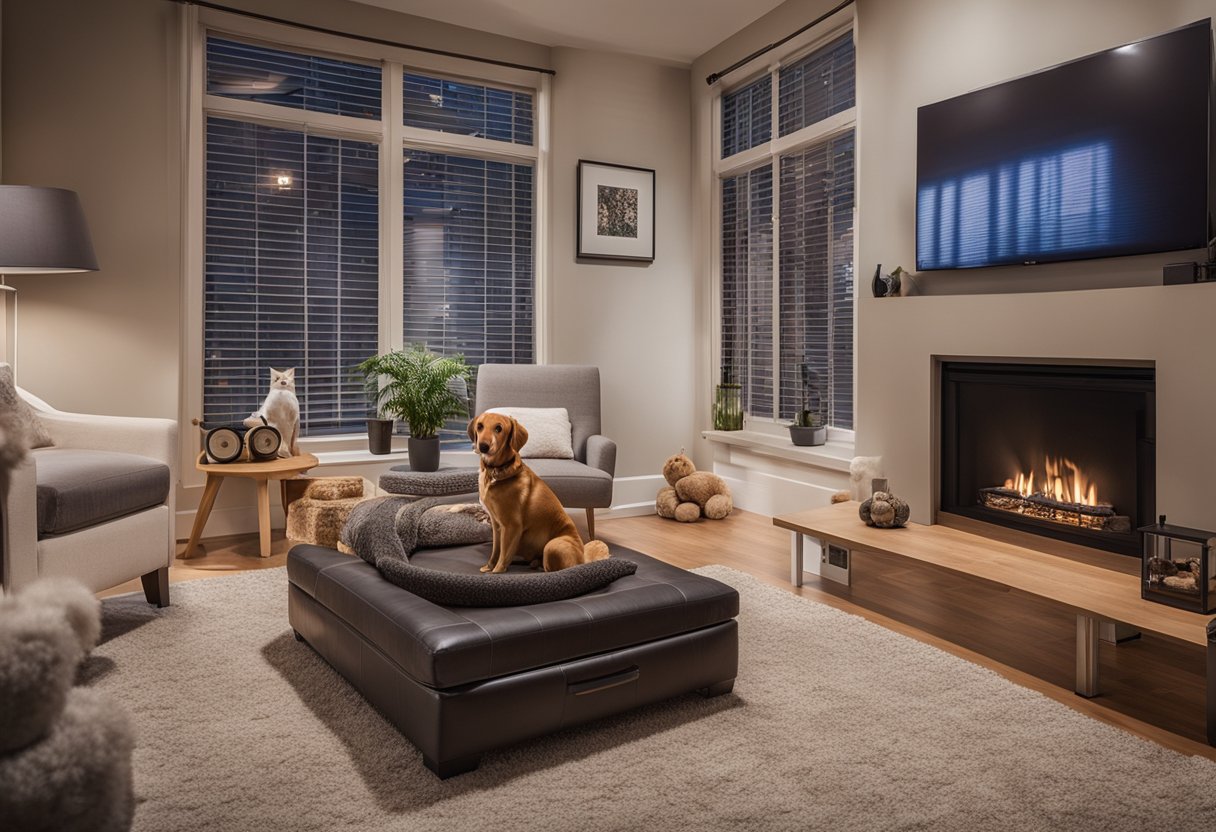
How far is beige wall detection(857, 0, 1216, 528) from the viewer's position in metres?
2.64

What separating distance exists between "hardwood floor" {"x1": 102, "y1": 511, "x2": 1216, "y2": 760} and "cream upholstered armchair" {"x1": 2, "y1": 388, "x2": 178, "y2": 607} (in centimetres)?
59

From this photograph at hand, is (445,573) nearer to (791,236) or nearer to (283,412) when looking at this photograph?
(283,412)

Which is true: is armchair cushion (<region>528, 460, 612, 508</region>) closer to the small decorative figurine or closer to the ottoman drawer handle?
the small decorative figurine

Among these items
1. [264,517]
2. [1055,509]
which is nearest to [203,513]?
[264,517]

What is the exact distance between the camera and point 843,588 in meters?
3.47

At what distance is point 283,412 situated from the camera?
4.12 metres

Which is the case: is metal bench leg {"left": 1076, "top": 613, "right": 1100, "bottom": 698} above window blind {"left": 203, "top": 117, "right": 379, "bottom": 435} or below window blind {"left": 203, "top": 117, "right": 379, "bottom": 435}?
below

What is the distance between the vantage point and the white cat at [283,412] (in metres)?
4.11

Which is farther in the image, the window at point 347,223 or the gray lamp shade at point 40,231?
the window at point 347,223

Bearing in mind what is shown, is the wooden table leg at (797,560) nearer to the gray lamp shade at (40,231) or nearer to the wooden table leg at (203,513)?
the wooden table leg at (203,513)

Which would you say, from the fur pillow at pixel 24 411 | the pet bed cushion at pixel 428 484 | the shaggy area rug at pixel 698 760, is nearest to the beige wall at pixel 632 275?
the pet bed cushion at pixel 428 484

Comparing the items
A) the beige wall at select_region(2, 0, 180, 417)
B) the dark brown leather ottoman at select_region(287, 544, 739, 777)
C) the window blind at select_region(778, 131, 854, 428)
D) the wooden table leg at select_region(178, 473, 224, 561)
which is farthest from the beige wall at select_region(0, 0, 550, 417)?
the window blind at select_region(778, 131, 854, 428)

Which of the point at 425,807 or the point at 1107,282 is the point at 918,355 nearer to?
the point at 1107,282

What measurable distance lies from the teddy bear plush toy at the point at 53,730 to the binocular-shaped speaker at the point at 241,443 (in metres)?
3.46
